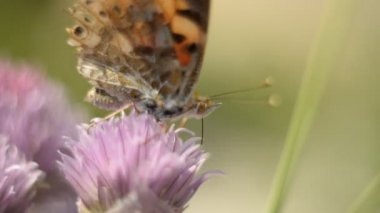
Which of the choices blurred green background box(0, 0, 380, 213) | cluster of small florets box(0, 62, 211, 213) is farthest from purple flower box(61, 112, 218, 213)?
A: blurred green background box(0, 0, 380, 213)

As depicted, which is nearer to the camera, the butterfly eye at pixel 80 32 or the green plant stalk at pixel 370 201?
the green plant stalk at pixel 370 201

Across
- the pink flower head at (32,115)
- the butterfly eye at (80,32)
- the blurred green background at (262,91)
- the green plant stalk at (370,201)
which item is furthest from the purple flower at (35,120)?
the blurred green background at (262,91)

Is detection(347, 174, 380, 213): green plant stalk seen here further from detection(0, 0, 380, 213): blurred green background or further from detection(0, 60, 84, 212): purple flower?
detection(0, 0, 380, 213): blurred green background

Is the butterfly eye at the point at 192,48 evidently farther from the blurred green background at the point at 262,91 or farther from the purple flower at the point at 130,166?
the blurred green background at the point at 262,91

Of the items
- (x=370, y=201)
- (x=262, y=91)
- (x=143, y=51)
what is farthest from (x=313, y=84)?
(x=262, y=91)

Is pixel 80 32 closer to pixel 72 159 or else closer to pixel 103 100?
pixel 103 100

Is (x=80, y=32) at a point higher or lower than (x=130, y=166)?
higher

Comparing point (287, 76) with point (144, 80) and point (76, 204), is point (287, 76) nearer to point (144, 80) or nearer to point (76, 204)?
point (144, 80)
